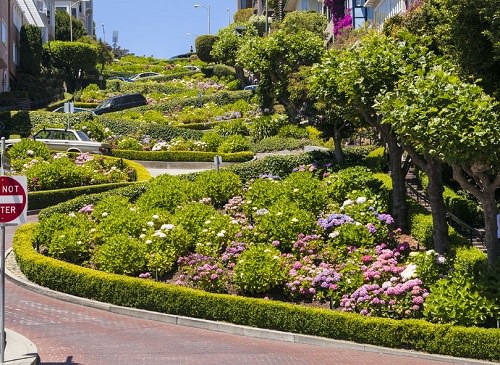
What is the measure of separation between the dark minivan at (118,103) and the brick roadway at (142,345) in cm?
4056

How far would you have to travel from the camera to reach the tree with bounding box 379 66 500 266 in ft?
50.6

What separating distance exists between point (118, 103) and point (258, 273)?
43.0 metres

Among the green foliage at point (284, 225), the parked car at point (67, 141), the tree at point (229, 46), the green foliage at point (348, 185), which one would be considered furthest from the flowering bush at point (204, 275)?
the tree at point (229, 46)

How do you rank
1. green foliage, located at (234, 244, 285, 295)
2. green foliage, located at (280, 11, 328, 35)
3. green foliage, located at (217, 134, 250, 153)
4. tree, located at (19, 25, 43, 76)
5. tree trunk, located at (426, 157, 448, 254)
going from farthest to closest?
tree, located at (19, 25, 43, 76) → green foliage, located at (280, 11, 328, 35) → green foliage, located at (217, 134, 250, 153) → tree trunk, located at (426, 157, 448, 254) → green foliage, located at (234, 244, 285, 295)

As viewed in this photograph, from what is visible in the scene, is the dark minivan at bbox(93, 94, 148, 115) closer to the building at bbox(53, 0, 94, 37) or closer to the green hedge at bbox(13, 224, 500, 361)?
the green hedge at bbox(13, 224, 500, 361)

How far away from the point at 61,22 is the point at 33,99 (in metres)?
37.2

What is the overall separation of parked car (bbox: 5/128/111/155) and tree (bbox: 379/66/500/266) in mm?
22291

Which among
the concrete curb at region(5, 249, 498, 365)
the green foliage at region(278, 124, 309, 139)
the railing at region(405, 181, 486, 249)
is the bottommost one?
the concrete curb at region(5, 249, 498, 365)

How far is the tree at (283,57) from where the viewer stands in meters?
43.1

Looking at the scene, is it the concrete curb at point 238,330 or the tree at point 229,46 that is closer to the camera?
the concrete curb at point 238,330

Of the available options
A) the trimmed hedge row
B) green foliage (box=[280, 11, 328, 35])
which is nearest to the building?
green foliage (box=[280, 11, 328, 35])

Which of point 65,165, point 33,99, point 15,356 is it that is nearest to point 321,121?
point 65,165

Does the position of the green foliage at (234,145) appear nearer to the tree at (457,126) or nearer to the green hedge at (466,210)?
the green hedge at (466,210)

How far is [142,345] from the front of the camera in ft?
49.1
